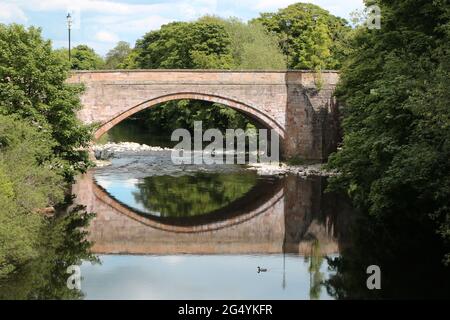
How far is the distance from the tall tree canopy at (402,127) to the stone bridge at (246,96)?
505 inches

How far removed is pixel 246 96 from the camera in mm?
38656

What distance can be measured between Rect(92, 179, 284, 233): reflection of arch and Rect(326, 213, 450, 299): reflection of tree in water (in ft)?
15.3

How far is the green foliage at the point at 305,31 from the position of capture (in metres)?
51.5

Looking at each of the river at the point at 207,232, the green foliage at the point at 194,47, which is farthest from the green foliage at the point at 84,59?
the river at the point at 207,232

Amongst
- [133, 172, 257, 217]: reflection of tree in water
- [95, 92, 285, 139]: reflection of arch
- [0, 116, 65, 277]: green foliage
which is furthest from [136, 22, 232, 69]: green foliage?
[0, 116, 65, 277]: green foliage

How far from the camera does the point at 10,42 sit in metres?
25.8

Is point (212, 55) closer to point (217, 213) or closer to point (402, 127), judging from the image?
point (217, 213)

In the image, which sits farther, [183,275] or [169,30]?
[169,30]

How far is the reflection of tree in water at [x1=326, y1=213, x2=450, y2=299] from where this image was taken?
54.3ft

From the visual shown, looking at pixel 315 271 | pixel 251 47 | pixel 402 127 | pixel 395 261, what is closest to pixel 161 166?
pixel 251 47

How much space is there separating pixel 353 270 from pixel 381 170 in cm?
364

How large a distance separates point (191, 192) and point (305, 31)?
32127mm
